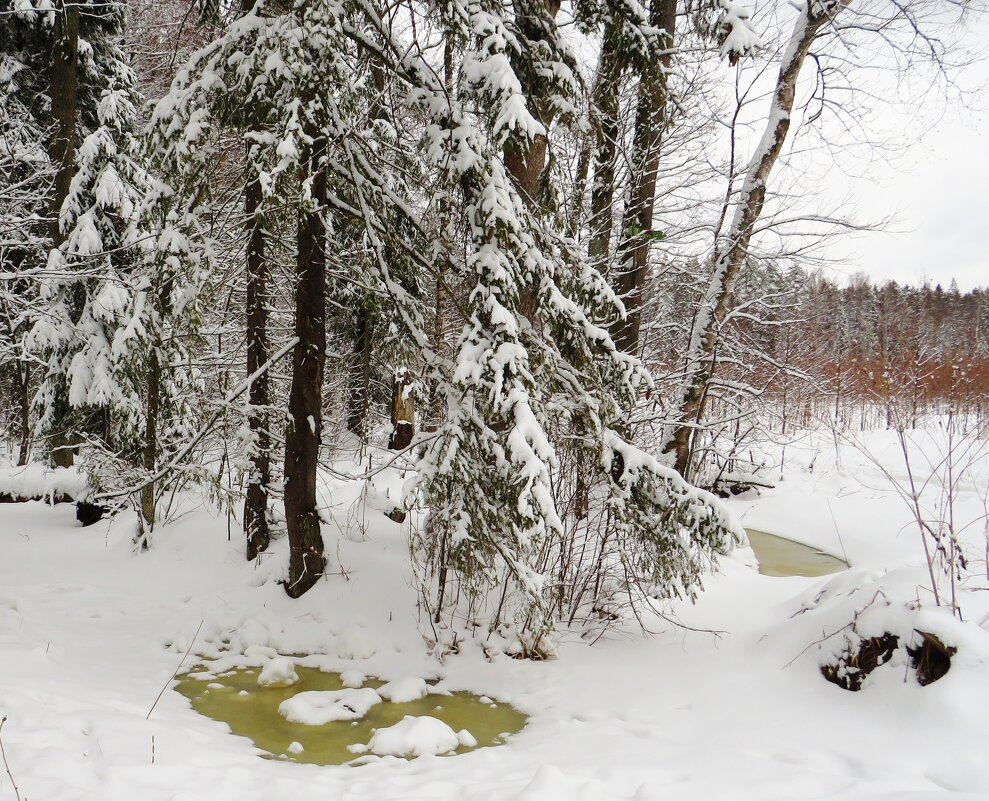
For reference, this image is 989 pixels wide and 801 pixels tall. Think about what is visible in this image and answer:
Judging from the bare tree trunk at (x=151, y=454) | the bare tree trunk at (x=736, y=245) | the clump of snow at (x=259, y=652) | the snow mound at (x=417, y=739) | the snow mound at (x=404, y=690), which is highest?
the bare tree trunk at (x=736, y=245)

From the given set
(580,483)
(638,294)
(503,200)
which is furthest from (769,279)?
(503,200)

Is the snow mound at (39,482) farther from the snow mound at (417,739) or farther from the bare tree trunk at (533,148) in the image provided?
the bare tree trunk at (533,148)

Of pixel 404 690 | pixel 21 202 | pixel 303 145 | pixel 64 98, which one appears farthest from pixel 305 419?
pixel 21 202

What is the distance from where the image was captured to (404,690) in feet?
15.5

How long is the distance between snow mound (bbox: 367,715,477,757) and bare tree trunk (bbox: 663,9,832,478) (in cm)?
379

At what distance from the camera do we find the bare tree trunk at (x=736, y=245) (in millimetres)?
6672

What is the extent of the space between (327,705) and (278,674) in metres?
0.65

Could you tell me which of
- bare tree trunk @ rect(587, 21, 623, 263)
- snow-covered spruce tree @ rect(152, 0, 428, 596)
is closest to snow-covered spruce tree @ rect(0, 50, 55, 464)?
snow-covered spruce tree @ rect(152, 0, 428, 596)

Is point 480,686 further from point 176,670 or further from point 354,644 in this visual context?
point 176,670

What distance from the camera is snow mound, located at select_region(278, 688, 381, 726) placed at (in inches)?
169

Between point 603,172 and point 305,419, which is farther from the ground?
point 603,172

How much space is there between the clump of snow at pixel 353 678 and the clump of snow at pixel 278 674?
15.2 inches

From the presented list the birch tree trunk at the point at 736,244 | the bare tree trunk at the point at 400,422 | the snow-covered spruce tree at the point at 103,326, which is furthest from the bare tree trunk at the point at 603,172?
the snow-covered spruce tree at the point at 103,326

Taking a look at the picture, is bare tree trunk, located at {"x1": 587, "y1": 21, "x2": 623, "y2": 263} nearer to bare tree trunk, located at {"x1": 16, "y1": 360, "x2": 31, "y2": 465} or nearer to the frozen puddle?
the frozen puddle
